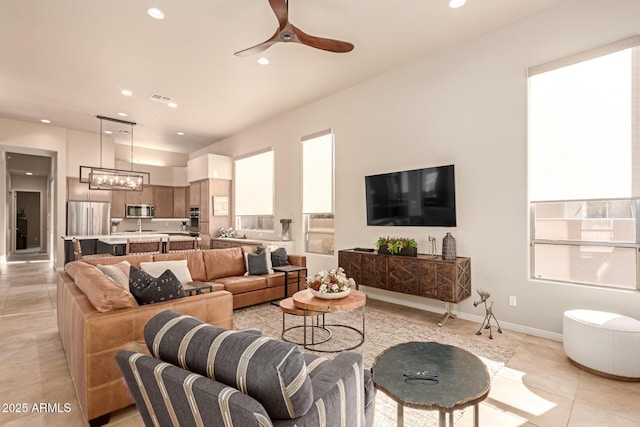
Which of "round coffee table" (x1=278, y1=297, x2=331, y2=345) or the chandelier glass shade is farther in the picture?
the chandelier glass shade

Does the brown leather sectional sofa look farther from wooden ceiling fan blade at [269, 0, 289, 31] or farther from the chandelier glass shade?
the chandelier glass shade

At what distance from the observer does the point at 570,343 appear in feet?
9.05

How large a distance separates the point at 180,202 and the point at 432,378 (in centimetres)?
1000

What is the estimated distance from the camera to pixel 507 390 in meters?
2.37

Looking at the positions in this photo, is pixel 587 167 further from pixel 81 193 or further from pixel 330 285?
pixel 81 193

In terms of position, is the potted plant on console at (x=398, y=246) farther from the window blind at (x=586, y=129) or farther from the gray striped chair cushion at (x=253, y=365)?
the gray striped chair cushion at (x=253, y=365)

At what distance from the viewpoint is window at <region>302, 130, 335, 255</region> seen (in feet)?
19.2

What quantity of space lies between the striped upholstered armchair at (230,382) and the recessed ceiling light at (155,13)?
3451 mm

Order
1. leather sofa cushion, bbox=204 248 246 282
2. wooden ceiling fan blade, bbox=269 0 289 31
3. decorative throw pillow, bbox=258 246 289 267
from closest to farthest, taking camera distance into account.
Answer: wooden ceiling fan blade, bbox=269 0 289 31 → leather sofa cushion, bbox=204 248 246 282 → decorative throw pillow, bbox=258 246 289 267

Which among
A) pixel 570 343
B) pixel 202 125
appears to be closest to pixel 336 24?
pixel 570 343

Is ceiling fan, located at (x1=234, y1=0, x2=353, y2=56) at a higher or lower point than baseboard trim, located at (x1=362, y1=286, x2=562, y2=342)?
higher

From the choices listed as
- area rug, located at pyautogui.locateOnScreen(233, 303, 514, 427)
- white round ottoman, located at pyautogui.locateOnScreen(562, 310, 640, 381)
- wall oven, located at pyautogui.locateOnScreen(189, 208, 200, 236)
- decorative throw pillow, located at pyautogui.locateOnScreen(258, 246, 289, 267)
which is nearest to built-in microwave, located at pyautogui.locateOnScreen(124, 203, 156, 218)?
wall oven, located at pyautogui.locateOnScreen(189, 208, 200, 236)

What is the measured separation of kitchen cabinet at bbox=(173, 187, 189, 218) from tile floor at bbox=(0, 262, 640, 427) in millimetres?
6552

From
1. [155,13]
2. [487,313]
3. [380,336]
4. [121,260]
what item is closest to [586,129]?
[487,313]
